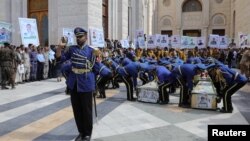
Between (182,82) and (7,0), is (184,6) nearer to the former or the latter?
(7,0)

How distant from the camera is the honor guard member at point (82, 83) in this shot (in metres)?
6.07

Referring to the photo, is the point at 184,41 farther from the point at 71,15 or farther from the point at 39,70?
the point at 39,70

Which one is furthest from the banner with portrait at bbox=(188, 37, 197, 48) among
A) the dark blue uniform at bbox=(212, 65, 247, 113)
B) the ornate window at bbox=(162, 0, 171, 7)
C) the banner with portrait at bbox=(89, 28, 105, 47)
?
the ornate window at bbox=(162, 0, 171, 7)

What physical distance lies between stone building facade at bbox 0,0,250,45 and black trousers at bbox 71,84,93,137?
41.5 ft

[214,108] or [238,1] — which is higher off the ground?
[238,1]

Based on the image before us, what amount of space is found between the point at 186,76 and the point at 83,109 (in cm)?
414

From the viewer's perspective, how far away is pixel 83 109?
6078 millimetres

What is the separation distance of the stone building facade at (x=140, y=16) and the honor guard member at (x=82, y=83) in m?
12.5

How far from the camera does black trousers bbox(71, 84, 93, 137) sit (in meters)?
6.07

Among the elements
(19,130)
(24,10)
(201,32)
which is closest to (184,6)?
(201,32)

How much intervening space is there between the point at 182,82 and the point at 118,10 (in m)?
16.9

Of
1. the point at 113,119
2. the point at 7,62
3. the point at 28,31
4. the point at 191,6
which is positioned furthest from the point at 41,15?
the point at 191,6

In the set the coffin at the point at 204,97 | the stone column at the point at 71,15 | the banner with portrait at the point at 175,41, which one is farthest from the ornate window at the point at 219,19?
the coffin at the point at 204,97

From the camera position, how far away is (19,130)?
7.00m
